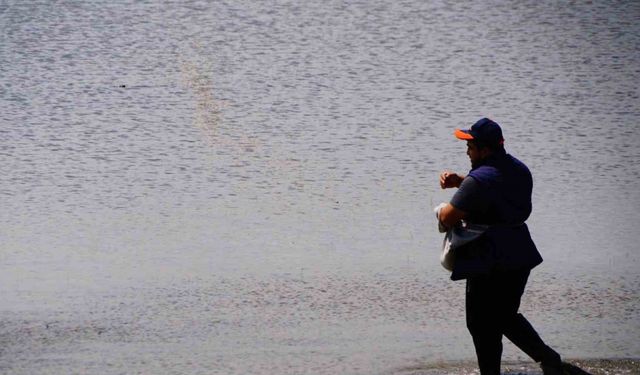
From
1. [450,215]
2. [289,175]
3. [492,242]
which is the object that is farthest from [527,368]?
[289,175]

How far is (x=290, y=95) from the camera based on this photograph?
11.6m

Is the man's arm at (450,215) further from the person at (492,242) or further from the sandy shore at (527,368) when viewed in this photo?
the sandy shore at (527,368)

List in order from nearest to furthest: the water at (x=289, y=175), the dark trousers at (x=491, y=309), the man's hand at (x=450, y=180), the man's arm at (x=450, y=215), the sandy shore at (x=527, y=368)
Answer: the man's arm at (x=450, y=215) < the dark trousers at (x=491, y=309) < the man's hand at (x=450, y=180) < the sandy shore at (x=527, y=368) < the water at (x=289, y=175)

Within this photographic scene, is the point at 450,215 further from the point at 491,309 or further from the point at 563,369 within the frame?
the point at 563,369

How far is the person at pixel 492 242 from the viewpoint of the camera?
598 cm

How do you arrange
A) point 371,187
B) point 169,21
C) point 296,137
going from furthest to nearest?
point 169,21, point 296,137, point 371,187

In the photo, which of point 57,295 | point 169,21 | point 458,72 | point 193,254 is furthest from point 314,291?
point 169,21

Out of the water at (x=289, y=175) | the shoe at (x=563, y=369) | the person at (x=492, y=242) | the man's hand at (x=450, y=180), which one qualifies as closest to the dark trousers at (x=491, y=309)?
the person at (x=492, y=242)

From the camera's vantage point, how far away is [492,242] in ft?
19.7

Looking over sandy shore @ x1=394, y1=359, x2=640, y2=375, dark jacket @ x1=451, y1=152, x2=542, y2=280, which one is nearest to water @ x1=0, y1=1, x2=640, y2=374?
sandy shore @ x1=394, y1=359, x2=640, y2=375

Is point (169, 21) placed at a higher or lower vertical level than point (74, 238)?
higher

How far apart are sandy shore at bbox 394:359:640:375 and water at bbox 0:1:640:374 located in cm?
16

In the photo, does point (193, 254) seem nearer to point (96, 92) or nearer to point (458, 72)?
point (96, 92)

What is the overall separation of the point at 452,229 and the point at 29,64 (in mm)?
7320
